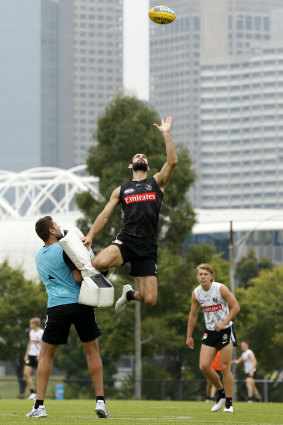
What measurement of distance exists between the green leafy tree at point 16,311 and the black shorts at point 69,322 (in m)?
42.4

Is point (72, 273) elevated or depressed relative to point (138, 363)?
elevated

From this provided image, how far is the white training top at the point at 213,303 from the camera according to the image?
40.2 feet

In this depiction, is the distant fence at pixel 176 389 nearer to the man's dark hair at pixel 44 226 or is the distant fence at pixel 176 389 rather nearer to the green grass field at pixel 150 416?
the green grass field at pixel 150 416

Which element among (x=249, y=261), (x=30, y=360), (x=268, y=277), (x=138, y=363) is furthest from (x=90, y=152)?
(x=249, y=261)

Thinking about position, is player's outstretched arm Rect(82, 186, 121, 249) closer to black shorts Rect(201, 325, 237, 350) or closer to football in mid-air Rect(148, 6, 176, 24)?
black shorts Rect(201, 325, 237, 350)

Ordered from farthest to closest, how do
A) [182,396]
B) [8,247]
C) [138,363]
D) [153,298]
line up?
[8,247] → [138,363] → [182,396] → [153,298]

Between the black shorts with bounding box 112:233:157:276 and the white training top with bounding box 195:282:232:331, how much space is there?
9.15 ft

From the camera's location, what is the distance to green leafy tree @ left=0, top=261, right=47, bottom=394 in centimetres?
5247

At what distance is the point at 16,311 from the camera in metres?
53.2

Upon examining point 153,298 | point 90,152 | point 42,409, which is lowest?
point 42,409

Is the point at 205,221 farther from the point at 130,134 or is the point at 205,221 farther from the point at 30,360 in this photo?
the point at 30,360

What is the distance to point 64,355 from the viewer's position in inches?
2499

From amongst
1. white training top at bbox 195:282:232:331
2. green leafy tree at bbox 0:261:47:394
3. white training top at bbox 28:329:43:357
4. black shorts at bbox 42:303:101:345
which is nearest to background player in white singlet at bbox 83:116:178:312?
black shorts at bbox 42:303:101:345

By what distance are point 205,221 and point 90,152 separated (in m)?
70.1
